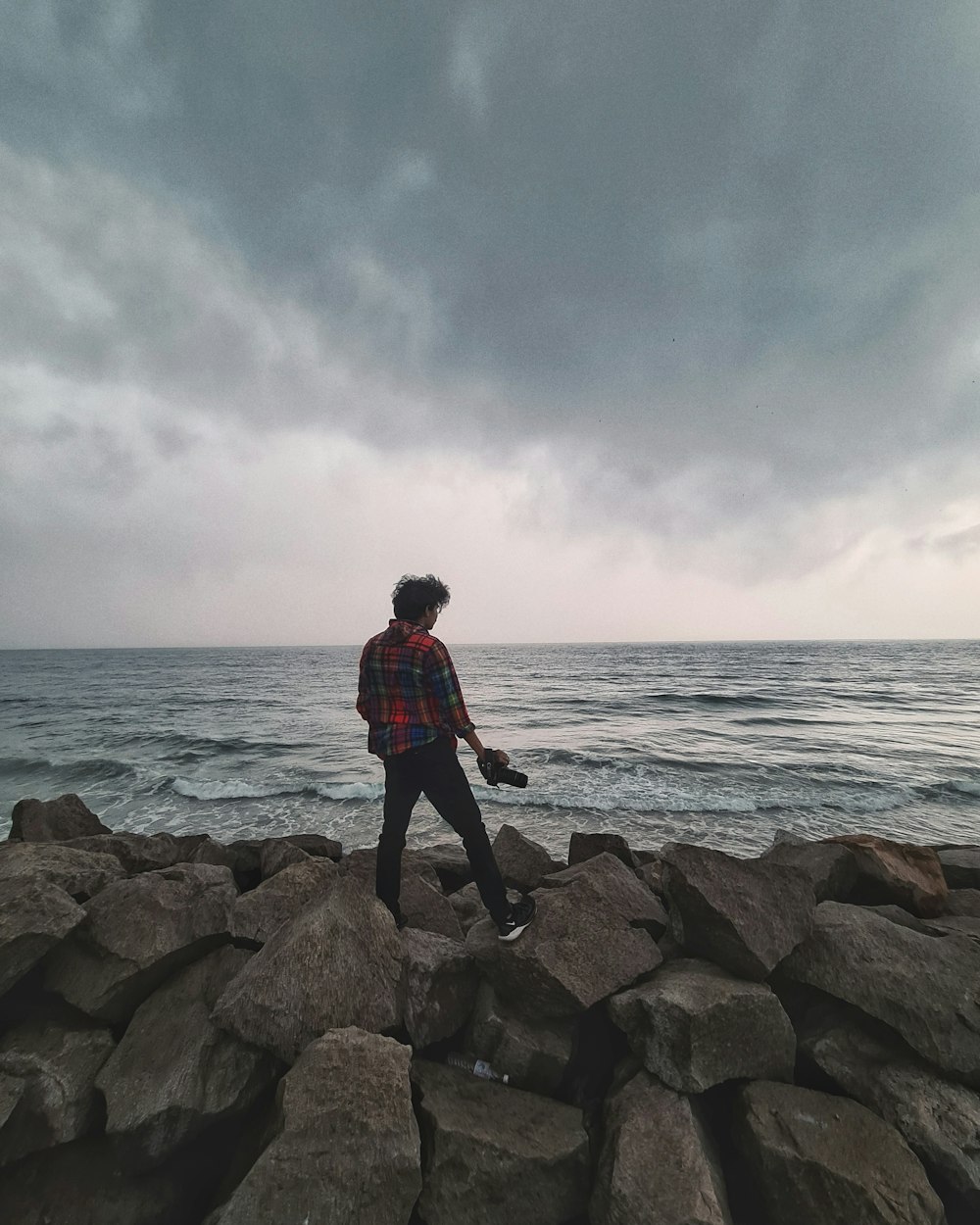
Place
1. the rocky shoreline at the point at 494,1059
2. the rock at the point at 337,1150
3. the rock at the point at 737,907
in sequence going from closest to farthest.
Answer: the rock at the point at 337,1150
the rocky shoreline at the point at 494,1059
the rock at the point at 737,907

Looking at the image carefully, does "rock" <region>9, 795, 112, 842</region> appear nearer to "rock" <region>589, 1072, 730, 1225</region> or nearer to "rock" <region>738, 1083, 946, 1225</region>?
"rock" <region>589, 1072, 730, 1225</region>

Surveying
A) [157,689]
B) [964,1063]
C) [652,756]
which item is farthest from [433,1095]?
[157,689]

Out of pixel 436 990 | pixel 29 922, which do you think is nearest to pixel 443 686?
pixel 436 990

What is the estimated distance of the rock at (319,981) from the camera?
266 cm

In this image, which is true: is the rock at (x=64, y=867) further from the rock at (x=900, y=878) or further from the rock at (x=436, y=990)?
the rock at (x=900, y=878)

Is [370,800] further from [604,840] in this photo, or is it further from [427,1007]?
[427,1007]

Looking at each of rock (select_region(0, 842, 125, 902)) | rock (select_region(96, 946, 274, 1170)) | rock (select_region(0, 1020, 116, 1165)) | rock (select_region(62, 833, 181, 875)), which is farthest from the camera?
rock (select_region(62, 833, 181, 875))

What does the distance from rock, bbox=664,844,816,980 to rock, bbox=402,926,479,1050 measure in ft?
4.28

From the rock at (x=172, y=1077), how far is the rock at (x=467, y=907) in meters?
1.89

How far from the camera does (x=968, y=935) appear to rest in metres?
3.43

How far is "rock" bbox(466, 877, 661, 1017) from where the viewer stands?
114 inches

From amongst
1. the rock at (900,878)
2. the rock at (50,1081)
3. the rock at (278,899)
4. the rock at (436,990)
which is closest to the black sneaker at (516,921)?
the rock at (436,990)

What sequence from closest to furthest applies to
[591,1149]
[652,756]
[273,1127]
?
[273,1127]
[591,1149]
[652,756]

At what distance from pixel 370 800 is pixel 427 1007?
30.0 feet
